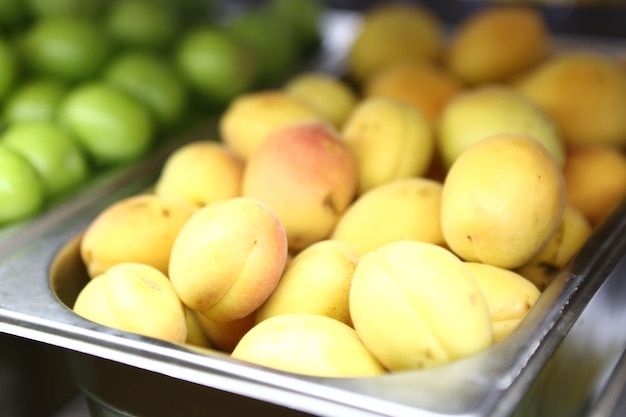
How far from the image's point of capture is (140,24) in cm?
135

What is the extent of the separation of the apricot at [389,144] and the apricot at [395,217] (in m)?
0.08

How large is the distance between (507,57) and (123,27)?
651 millimetres

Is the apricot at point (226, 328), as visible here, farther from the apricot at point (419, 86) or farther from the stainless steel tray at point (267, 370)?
the apricot at point (419, 86)

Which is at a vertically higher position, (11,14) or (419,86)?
(11,14)

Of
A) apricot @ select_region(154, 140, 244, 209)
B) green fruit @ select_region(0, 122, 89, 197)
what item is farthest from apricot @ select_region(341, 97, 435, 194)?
green fruit @ select_region(0, 122, 89, 197)

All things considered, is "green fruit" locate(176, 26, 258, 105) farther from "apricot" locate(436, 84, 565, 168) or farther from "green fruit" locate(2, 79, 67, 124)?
"apricot" locate(436, 84, 565, 168)

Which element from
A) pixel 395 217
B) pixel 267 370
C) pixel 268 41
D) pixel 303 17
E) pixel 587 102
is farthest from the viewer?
pixel 303 17

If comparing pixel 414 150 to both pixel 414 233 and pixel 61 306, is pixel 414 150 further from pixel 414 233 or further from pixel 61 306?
pixel 61 306

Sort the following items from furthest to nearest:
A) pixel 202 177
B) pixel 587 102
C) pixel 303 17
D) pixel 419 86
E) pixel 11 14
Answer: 1. pixel 303 17
2. pixel 11 14
3. pixel 419 86
4. pixel 587 102
5. pixel 202 177

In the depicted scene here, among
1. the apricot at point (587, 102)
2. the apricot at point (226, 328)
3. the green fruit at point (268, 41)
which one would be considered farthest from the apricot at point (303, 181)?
the green fruit at point (268, 41)

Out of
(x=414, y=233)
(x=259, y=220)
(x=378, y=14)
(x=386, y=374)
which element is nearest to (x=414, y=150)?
(x=414, y=233)

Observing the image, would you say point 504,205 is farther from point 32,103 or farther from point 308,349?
point 32,103

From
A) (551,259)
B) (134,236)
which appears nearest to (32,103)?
(134,236)

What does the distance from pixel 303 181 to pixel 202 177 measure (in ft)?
0.48
